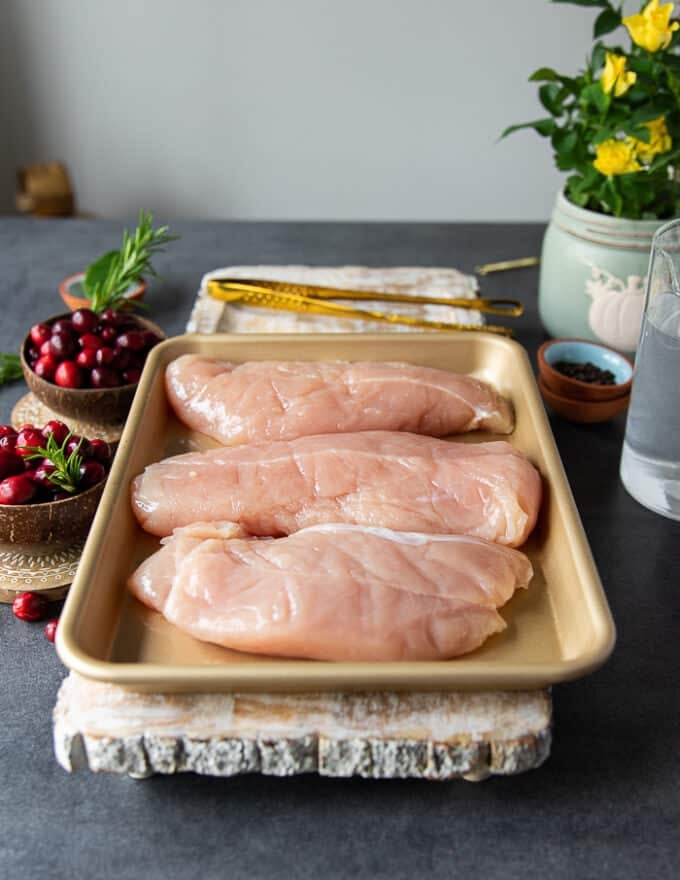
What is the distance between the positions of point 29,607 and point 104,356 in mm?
476

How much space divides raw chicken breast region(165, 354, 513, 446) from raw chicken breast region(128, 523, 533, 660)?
0.98 feet

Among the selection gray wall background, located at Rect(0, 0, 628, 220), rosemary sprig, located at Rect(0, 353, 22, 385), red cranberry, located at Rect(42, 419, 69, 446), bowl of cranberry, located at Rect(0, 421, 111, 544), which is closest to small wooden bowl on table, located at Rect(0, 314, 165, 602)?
bowl of cranberry, located at Rect(0, 421, 111, 544)

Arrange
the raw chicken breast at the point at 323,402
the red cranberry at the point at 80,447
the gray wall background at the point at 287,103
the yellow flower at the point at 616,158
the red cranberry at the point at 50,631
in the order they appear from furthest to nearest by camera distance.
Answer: the gray wall background at the point at 287,103, the yellow flower at the point at 616,158, the raw chicken breast at the point at 323,402, the red cranberry at the point at 80,447, the red cranberry at the point at 50,631

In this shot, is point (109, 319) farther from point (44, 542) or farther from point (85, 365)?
point (44, 542)

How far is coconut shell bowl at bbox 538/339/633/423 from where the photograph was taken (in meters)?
1.56

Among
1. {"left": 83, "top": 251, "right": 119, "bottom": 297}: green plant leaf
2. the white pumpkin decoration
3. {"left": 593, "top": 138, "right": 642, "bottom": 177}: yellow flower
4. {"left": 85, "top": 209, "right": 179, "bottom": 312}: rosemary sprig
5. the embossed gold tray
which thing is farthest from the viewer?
{"left": 83, "top": 251, "right": 119, "bottom": 297}: green plant leaf

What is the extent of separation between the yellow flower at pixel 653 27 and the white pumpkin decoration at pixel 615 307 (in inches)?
15.0

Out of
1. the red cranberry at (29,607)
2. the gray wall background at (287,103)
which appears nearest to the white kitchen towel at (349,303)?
the red cranberry at (29,607)

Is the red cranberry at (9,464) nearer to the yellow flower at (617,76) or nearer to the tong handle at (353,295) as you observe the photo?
the tong handle at (353,295)

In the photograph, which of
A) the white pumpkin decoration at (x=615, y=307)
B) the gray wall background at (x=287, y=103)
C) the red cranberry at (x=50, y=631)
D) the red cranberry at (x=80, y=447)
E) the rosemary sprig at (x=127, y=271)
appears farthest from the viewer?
the gray wall background at (x=287, y=103)

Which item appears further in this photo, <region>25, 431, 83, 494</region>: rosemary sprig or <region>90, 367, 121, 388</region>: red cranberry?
<region>90, 367, 121, 388</region>: red cranberry

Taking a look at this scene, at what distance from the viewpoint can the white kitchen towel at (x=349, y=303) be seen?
71.2 inches

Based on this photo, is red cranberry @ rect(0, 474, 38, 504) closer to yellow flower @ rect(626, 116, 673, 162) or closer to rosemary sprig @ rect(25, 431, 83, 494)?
rosemary sprig @ rect(25, 431, 83, 494)

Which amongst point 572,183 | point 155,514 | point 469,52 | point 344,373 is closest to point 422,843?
point 155,514
